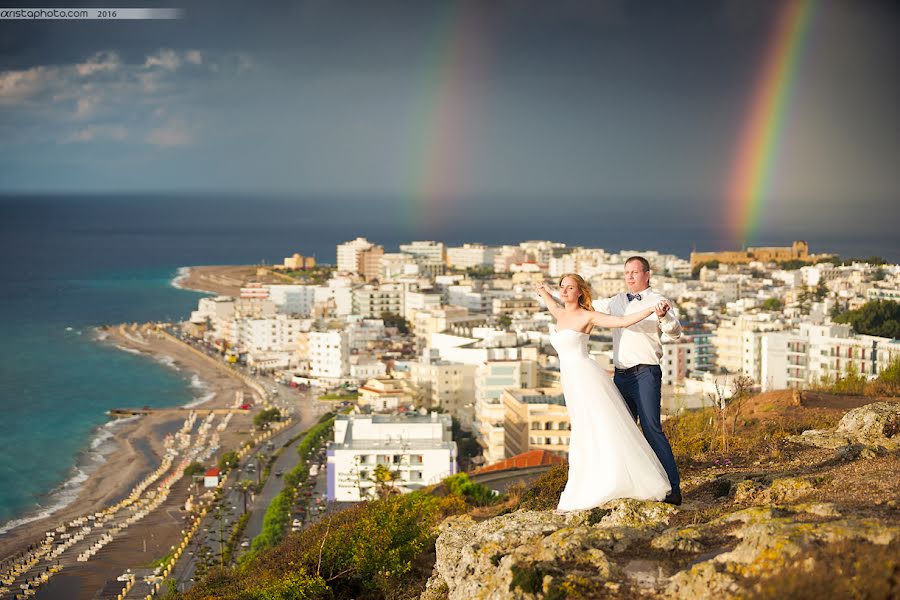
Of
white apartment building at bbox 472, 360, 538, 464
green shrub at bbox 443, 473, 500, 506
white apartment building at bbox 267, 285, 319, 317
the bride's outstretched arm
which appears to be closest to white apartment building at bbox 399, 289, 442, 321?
white apartment building at bbox 267, 285, 319, 317

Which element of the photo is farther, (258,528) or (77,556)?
(258,528)

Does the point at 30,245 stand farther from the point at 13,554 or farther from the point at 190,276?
the point at 13,554

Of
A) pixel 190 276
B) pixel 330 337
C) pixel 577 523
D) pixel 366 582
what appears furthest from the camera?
pixel 190 276

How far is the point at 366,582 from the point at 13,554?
599 inches

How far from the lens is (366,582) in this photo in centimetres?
865

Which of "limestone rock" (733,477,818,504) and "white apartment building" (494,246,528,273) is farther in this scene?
"white apartment building" (494,246,528,273)

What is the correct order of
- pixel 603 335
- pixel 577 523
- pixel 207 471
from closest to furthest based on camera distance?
pixel 577 523 < pixel 207 471 < pixel 603 335

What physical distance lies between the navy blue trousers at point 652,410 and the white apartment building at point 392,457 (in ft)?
55.9

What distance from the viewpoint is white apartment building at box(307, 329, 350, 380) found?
4475cm

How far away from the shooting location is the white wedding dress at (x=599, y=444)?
5785 millimetres

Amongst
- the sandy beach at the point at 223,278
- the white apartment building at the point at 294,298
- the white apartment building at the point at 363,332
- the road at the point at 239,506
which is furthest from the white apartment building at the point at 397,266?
the road at the point at 239,506

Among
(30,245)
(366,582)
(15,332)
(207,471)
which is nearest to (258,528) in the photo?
(207,471)

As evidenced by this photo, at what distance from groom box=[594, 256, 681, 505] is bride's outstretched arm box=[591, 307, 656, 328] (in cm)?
20

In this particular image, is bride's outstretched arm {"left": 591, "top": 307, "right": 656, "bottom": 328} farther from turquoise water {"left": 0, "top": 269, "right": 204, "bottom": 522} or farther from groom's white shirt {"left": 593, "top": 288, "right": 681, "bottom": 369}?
turquoise water {"left": 0, "top": 269, "right": 204, "bottom": 522}
